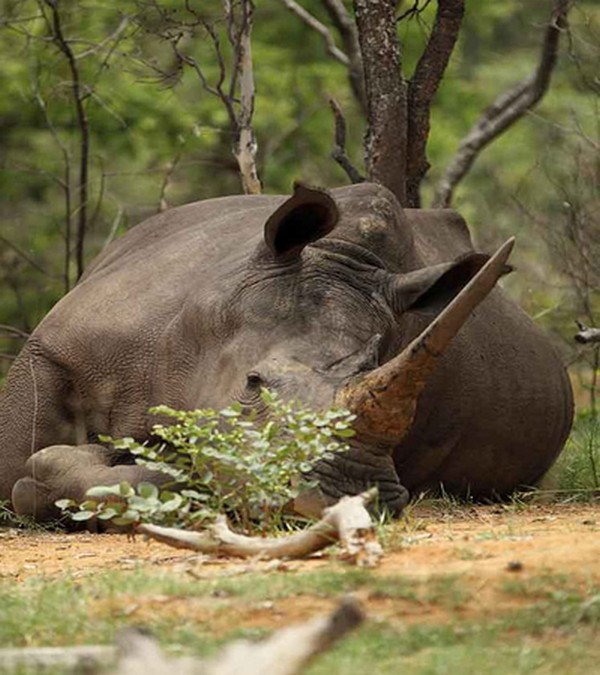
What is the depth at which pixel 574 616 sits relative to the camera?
194 inches

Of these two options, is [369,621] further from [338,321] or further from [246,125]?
[246,125]

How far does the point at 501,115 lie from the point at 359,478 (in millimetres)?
7101

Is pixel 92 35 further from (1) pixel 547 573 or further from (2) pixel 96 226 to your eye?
(1) pixel 547 573

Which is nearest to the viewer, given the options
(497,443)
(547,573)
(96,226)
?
(547,573)

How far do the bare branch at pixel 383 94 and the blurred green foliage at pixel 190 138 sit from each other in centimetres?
140

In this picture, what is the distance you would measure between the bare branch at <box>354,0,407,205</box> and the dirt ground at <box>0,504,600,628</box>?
118 inches

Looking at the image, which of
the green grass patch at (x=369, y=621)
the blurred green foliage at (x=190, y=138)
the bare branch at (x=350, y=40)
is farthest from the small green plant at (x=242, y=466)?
the bare branch at (x=350, y=40)

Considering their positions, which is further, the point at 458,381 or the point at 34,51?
the point at 34,51

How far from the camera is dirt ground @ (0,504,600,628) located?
507 cm

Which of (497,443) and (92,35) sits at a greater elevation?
(92,35)

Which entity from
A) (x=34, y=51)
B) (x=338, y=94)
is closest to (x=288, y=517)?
(x=34, y=51)

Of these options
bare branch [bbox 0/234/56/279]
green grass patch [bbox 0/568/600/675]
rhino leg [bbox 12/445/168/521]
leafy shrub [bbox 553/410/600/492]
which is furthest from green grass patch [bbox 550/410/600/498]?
green grass patch [bbox 0/568/600/675]

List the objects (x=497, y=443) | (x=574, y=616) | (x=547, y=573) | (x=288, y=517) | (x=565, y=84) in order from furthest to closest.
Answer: (x=565, y=84)
(x=497, y=443)
(x=288, y=517)
(x=547, y=573)
(x=574, y=616)

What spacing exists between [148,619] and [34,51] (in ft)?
30.3
